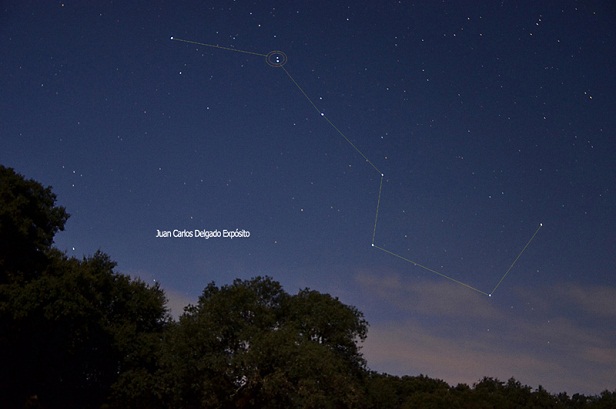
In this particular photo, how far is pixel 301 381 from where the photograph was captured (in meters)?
36.7

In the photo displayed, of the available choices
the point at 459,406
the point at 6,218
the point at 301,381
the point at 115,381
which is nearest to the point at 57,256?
the point at 6,218

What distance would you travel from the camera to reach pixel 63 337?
41.0 meters

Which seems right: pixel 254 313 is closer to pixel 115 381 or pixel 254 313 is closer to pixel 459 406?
pixel 115 381

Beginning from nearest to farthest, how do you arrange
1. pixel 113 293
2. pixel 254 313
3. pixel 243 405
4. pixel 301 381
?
pixel 301 381 → pixel 243 405 → pixel 254 313 → pixel 113 293

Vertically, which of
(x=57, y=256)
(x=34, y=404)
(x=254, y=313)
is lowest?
(x=34, y=404)

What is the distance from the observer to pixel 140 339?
47500mm

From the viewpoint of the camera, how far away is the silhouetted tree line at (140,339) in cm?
3797

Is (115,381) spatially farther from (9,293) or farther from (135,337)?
(9,293)

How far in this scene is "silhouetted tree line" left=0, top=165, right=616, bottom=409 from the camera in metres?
38.0

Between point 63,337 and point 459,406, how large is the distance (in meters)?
52.8

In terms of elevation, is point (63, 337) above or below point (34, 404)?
above

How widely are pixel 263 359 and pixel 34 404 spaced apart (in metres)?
20.5

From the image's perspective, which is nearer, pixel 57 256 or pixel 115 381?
pixel 57 256

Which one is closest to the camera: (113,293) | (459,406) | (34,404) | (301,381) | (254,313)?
(301,381)
